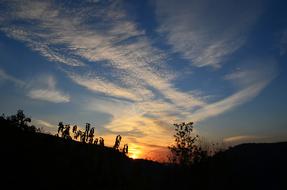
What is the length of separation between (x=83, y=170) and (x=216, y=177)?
31932mm

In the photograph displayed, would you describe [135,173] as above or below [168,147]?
below

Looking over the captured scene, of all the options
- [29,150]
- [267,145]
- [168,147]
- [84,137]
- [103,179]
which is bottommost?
[103,179]

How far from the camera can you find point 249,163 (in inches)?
2719

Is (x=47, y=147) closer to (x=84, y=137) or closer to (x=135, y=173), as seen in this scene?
(x=84, y=137)

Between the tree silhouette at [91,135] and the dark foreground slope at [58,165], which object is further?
the tree silhouette at [91,135]

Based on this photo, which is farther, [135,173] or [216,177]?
[216,177]

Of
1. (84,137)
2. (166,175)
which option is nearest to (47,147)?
(84,137)

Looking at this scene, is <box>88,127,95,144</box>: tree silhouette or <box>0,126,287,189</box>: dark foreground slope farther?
<box>88,127,95,144</box>: tree silhouette

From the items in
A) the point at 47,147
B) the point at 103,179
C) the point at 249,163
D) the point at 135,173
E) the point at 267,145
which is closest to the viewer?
the point at 47,147

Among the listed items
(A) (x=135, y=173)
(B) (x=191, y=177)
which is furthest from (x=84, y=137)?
(B) (x=191, y=177)

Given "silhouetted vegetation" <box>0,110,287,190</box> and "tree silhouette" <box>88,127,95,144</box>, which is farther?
"tree silhouette" <box>88,127,95,144</box>

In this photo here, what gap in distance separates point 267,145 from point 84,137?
6640 cm

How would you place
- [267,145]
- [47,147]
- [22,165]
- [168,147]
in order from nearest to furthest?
[22,165], [47,147], [168,147], [267,145]

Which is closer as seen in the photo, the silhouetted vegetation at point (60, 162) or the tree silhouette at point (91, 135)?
the silhouetted vegetation at point (60, 162)
